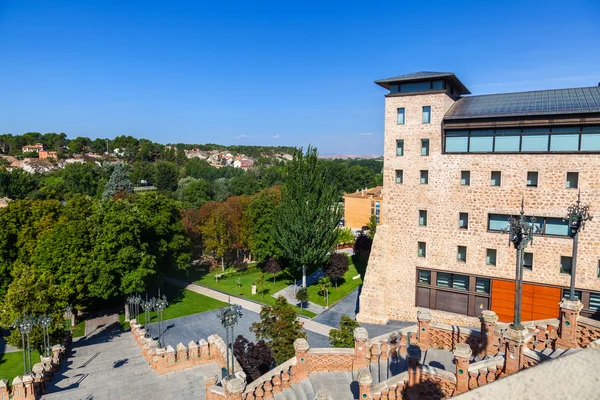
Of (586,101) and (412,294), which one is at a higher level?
(586,101)

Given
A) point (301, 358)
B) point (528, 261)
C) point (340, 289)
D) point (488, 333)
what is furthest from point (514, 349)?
point (340, 289)

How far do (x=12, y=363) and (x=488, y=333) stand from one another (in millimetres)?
24813

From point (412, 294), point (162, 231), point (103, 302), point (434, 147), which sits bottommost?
point (103, 302)

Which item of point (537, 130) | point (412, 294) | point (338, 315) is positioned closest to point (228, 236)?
point (338, 315)

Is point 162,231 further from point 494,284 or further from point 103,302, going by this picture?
point 494,284

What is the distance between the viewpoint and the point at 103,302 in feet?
105

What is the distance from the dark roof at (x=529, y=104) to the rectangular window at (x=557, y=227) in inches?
215

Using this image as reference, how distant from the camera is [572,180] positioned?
65.3 ft

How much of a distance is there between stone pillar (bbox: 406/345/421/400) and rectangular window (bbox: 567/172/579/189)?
556 inches

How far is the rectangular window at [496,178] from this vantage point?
2154 centimetres

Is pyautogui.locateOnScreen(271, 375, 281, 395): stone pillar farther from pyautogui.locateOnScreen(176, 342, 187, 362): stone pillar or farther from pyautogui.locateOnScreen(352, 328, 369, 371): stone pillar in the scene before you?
pyautogui.locateOnScreen(176, 342, 187, 362): stone pillar

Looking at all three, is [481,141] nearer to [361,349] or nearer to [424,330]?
[424,330]

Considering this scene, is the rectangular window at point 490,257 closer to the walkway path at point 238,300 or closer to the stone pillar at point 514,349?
the walkway path at point 238,300

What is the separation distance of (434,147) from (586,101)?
7.45 meters
